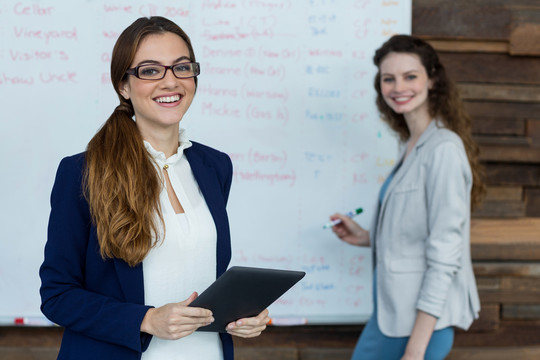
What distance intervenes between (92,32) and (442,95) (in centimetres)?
142

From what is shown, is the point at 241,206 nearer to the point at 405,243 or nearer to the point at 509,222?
the point at 405,243

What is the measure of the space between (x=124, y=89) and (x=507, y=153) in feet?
6.34

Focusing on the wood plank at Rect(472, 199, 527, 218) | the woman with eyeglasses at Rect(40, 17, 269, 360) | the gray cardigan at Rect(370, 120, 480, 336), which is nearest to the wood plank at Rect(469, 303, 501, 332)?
the wood plank at Rect(472, 199, 527, 218)

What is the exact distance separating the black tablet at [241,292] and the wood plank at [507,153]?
5.69 ft

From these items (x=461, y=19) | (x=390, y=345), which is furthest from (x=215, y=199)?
(x=461, y=19)

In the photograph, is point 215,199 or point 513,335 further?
point 513,335

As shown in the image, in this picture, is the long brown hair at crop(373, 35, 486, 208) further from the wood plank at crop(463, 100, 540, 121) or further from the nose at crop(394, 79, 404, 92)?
the wood plank at crop(463, 100, 540, 121)

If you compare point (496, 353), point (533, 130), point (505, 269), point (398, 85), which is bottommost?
point (496, 353)

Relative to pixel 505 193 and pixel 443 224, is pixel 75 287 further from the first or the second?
pixel 505 193

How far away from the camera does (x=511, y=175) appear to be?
2.70m

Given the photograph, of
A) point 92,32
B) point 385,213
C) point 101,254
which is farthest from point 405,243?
point 92,32

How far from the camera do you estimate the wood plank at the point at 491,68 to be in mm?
2639

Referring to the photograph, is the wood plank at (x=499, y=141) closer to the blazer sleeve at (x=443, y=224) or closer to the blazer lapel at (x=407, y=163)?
the blazer lapel at (x=407, y=163)

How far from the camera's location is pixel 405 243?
1868 millimetres
